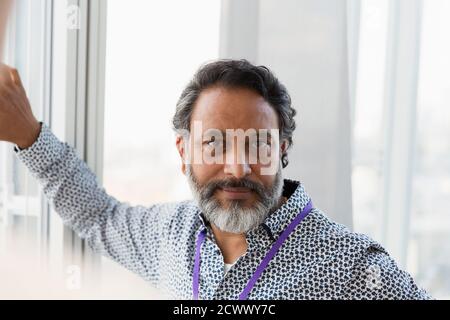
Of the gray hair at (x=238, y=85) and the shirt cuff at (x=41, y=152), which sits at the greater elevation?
the gray hair at (x=238, y=85)

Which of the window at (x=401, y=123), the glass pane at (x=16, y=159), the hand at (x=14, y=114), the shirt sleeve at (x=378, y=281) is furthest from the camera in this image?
the window at (x=401, y=123)

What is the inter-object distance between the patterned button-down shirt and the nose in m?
0.11

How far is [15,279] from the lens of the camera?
4.59 ft

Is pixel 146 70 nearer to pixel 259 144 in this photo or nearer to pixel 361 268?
pixel 259 144

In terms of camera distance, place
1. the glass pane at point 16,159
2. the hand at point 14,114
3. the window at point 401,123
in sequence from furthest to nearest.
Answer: the window at point 401,123, the glass pane at point 16,159, the hand at point 14,114

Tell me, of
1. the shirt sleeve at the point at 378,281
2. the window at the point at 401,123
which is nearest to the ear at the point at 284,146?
the shirt sleeve at the point at 378,281

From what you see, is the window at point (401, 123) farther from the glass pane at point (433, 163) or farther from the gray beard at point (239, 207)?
the gray beard at point (239, 207)

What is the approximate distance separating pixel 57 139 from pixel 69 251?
31 centimetres

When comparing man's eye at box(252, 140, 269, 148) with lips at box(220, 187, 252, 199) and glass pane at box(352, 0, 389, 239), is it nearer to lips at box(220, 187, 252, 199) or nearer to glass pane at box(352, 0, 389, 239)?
lips at box(220, 187, 252, 199)

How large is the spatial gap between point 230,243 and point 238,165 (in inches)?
7.7

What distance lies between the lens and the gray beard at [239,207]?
1.16m

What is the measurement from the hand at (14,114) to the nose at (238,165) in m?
0.45

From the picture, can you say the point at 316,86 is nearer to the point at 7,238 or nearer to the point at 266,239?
the point at 266,239
